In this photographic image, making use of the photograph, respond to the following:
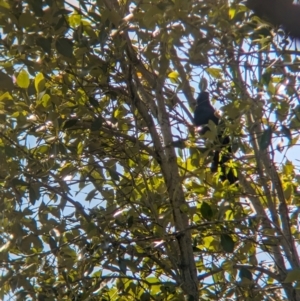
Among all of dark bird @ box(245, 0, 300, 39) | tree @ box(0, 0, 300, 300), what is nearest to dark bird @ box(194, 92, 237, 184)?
tree @ box(0, 0, 300, 300)

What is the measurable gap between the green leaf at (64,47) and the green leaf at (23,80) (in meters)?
0.27

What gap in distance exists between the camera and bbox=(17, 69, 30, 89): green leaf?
2.40 meters

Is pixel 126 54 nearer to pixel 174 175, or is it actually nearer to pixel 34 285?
pixel 174 175

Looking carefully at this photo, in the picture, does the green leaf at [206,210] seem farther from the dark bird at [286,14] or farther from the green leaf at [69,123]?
the dark bird at [286,14]

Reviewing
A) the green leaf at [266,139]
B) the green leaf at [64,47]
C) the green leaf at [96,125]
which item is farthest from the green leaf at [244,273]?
the green leaf at [64,47]

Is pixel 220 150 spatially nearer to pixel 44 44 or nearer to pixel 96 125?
pixel 96 125

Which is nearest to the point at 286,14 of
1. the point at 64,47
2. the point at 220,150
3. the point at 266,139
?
the point at 266,139

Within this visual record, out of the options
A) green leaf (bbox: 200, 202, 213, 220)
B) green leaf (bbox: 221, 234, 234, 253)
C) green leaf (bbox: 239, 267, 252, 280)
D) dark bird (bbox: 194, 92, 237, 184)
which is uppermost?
dark bird (bbox: 194, 92, 237, 184)

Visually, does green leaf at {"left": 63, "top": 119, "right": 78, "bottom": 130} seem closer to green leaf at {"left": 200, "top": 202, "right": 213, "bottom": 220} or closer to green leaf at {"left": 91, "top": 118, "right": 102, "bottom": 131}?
green leaf at {"left": 91, "top": 118, "right": 102, "bottom": 131}

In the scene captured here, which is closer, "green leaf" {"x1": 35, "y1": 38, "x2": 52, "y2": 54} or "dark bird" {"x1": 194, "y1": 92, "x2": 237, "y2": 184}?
"green leaf" {"x1": 35, "y1": 38, "x2": 52, "y2": 54}

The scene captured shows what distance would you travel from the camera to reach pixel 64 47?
2205 mm

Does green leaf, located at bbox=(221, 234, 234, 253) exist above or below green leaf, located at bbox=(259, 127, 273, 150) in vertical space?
below

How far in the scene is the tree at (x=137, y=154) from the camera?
87.7 inches

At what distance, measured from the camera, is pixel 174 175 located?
2713 millimetres
